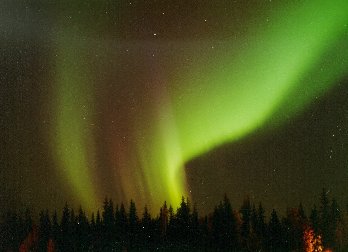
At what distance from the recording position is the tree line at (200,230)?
3.20 m

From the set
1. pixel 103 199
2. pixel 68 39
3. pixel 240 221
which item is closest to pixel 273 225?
pixel 240 221


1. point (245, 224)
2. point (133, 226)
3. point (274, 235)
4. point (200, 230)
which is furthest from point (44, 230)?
point (274, 235)

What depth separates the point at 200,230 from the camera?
126 inches

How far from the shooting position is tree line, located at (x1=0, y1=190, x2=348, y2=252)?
10.5ft

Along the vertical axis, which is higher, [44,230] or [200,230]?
[44,230]

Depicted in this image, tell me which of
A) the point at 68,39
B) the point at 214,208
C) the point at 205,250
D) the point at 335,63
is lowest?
the point at 205,250

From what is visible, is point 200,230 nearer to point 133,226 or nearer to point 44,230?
point 133,226

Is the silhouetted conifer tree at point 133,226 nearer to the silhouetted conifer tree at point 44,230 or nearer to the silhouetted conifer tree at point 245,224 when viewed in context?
the silhouetted conifer tree at point 44,230

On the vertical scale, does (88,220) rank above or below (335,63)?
below

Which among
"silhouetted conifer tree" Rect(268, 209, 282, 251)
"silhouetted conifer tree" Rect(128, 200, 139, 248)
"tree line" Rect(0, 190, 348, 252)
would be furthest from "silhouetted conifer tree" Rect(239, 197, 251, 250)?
"silhouetted conifer tree" Rect(128, 200, 139, 248)

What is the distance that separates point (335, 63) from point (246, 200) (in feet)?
3.46

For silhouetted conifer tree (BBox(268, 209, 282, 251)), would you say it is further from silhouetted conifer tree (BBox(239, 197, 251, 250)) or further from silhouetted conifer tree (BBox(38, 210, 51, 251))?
silhouetted conifer tree (BBox(38, 210, 51, 251))

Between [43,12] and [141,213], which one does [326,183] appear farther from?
[43,12]

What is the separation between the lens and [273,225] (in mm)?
3223
